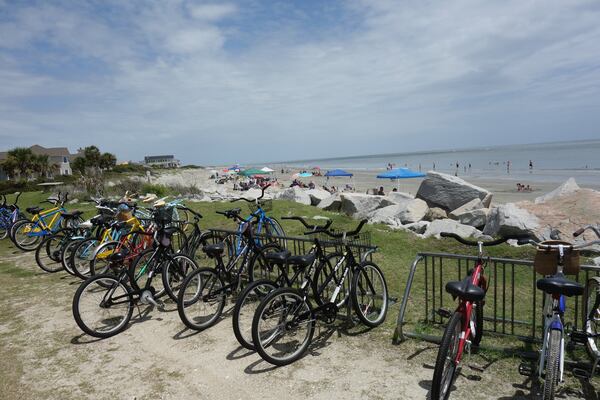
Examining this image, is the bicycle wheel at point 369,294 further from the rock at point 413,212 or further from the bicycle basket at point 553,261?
the rock at point 413,212

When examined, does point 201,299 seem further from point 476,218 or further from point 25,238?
point 476,218

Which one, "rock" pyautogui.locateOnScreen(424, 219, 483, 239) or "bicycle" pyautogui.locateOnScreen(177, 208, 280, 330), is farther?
"rock" pyautogui.locateOnScreen(424, 219, 483, 239)

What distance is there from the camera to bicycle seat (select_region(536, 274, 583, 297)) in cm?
293

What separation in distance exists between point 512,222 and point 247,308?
23.5 feet

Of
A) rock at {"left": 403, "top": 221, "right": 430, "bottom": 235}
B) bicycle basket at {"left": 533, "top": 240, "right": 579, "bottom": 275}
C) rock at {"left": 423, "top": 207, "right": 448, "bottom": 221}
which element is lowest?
rock at {"left": 403, "top": 221, "right": 430, "bottom": 235}

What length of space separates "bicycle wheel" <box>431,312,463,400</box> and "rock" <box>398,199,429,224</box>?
9.62 m

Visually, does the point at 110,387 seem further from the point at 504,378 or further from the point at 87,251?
the point at 87,251

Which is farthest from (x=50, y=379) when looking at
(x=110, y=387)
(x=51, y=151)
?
(x=51, y=151)

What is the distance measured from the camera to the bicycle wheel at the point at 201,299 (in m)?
4.66

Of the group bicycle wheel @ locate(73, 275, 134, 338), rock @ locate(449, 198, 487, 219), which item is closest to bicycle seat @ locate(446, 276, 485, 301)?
bicycle wheel @ locate(73, 275, 134, 338)

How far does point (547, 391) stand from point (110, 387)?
3.84 m

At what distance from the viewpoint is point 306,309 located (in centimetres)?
416

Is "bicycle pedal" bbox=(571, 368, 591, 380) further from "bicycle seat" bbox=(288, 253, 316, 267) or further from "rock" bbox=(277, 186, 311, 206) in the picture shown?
"rock" bbox=(277, 186, 311, 206)

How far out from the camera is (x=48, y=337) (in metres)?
4.93
